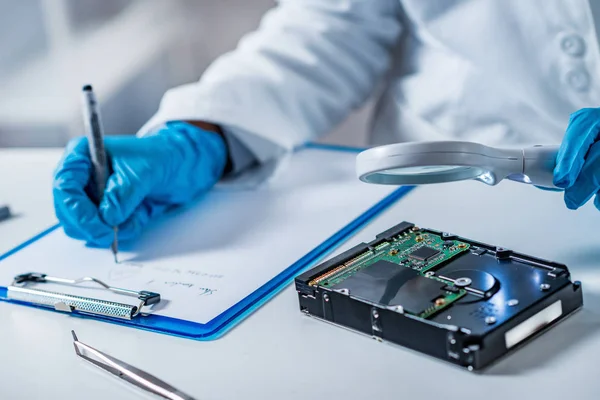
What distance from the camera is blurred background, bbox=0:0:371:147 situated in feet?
6.36

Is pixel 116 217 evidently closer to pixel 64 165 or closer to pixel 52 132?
pixel 64 165

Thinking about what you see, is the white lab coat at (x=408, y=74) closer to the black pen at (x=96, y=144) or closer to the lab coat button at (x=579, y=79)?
the lab coat button at (x=579, y=79)

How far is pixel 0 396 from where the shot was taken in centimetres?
64

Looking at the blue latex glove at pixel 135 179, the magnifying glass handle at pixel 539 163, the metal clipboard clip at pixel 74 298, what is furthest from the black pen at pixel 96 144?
the magnifying glass handle at pixel 539 163

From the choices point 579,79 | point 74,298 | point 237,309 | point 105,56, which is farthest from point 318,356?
point 105,56

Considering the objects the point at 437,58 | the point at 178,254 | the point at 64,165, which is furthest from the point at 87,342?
the point at 437,58

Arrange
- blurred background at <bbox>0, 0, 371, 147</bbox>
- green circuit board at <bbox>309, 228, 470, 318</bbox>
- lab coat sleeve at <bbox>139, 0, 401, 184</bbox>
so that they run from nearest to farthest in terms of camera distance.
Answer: green circuit board at <bbox>309, 228, 470, 318</bbox>
lab coat sleeve at <bbox>139, 0, 401, 184</bbox>
blurred background at <bbox>0, 0, 371, 147</bbox>

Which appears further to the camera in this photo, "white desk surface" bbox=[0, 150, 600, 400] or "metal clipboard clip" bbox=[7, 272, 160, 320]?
"metal clipboard clip" bbox=[7, 272, 160, 320]

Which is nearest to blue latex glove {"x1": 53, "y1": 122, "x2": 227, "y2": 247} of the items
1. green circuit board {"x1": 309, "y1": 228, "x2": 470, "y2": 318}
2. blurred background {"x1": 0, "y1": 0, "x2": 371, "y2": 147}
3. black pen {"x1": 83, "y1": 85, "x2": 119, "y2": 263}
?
black pen {"x1": 83, "y1": 85, "x2": 119, "y2": 263}

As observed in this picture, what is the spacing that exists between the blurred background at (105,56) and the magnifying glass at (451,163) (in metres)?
1.19

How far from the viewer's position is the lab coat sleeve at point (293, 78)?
44.7 inches

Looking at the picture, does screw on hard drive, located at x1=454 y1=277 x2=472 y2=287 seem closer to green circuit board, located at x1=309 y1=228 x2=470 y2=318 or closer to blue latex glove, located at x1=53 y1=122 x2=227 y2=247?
green circuit board, located at x1=309 y1=228 x2=470 y2=318

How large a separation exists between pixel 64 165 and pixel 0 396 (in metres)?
0.36

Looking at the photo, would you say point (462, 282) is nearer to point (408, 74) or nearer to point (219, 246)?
point (219, 246)
